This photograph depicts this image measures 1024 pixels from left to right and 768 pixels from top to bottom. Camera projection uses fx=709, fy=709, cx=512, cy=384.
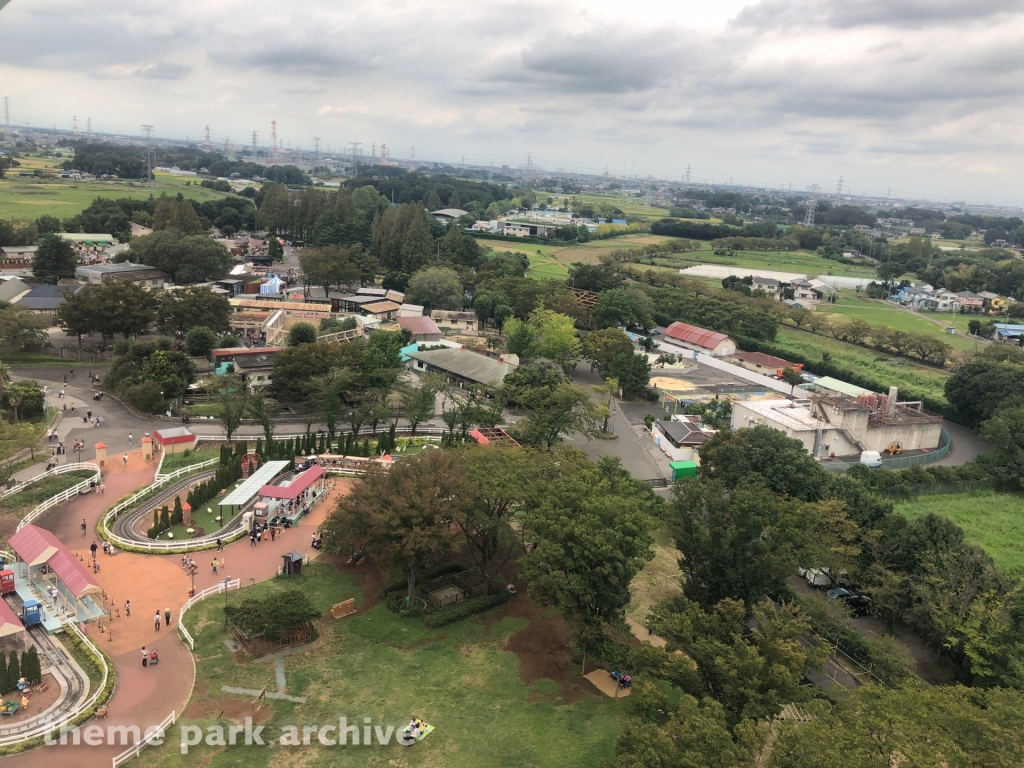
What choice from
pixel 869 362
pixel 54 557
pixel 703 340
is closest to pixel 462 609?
pixel 54 557

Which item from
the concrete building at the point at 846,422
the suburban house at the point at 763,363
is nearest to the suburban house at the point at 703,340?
the suburban house at the point at 763,363

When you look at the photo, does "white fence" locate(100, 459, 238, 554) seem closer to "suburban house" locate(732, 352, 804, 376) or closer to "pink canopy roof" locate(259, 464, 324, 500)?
"pink canopy roof" locate(259, 464, 324, 500)

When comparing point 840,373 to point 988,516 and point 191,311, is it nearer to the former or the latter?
point 988,516

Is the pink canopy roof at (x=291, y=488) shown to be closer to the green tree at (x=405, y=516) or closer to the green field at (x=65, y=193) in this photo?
the green tree at (x=405, y=516)

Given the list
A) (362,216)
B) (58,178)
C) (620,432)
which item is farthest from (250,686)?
(58,178)

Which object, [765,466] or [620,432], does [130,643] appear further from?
[620,432]

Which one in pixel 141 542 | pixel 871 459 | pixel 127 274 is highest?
pixel 127 274

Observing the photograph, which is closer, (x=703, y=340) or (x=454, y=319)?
(x=703, y=340)
